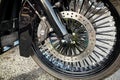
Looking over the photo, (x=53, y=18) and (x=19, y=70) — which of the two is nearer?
(x=53, y=18)

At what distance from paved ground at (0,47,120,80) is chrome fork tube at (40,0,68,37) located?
29.3 inches

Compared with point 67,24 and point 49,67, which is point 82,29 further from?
point 49,67

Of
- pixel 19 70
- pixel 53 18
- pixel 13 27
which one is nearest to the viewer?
pixel 53 18

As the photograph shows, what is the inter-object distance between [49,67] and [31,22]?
1.55ft

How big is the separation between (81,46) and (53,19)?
1.47ft

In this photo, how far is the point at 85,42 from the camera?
2049 mm

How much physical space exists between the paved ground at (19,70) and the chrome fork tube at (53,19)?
0.74 m

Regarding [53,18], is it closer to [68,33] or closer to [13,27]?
[68,33]

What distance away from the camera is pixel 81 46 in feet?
6.79

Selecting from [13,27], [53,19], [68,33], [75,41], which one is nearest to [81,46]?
[75,41]

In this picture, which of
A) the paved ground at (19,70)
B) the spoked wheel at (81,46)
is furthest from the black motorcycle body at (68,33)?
the paved ground at (19,70)

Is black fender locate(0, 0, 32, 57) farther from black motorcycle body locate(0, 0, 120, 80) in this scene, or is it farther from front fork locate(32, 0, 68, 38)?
front fork locate(32, 0, 68, 38)

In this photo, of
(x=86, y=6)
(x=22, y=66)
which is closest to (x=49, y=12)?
(x=86, y=6)

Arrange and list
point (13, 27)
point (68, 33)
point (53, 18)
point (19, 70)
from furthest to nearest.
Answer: point (19, 70) → point (13, 27) → point (68, 33) → point (53, 18)
